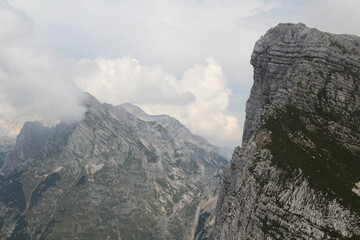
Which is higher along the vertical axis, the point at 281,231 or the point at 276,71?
the point at 276,71

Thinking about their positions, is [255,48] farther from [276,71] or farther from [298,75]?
[298,75]

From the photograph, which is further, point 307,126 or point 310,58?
point 310,58

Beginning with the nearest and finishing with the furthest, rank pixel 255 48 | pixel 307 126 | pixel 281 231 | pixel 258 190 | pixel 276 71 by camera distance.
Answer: pixel 281 231 < pixel 258 190 < pixel 307 126 < pixel 276 71 < pixel 255 48

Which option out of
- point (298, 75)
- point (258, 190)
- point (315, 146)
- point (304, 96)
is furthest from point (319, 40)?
point (258, 190)

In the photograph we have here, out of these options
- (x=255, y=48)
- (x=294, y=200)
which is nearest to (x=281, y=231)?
(x=294, y=200)

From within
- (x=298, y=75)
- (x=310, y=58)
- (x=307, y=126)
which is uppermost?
(x=310, y=58)

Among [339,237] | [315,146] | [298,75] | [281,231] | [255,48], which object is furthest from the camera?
[255,48]
